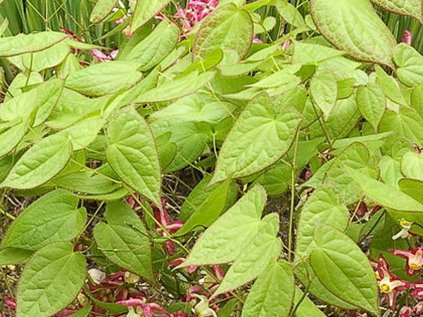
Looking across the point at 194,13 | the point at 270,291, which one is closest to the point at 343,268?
the point at 270,291

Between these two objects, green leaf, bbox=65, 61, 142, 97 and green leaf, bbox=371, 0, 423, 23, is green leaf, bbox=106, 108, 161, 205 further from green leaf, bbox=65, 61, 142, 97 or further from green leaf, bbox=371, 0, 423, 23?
green leaf, bbox=371, 0, 423, 23

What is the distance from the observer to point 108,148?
0.84 metres

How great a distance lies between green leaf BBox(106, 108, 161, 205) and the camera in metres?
0.82

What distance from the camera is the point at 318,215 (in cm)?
80

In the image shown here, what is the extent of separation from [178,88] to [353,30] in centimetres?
18

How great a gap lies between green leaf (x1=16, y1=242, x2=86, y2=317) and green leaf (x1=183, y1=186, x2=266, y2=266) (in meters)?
0.22

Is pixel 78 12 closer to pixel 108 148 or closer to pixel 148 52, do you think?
pixel 148 52

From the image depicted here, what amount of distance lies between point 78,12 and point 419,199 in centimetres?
139

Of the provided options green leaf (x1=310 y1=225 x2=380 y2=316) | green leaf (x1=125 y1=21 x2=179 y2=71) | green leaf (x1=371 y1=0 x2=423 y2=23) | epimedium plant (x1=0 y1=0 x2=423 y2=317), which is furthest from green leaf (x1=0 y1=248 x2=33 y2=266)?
green leaf (x1=371 y1=0 x2=423 y2=23)

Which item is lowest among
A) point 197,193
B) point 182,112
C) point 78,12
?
point 78,12

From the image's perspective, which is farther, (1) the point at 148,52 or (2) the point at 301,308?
(1) the point at 148,52

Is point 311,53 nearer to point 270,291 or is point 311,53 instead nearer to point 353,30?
point 353,30

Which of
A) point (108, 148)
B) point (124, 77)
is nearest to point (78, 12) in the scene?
point (124, 77)

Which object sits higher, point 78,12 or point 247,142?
point 247,142
